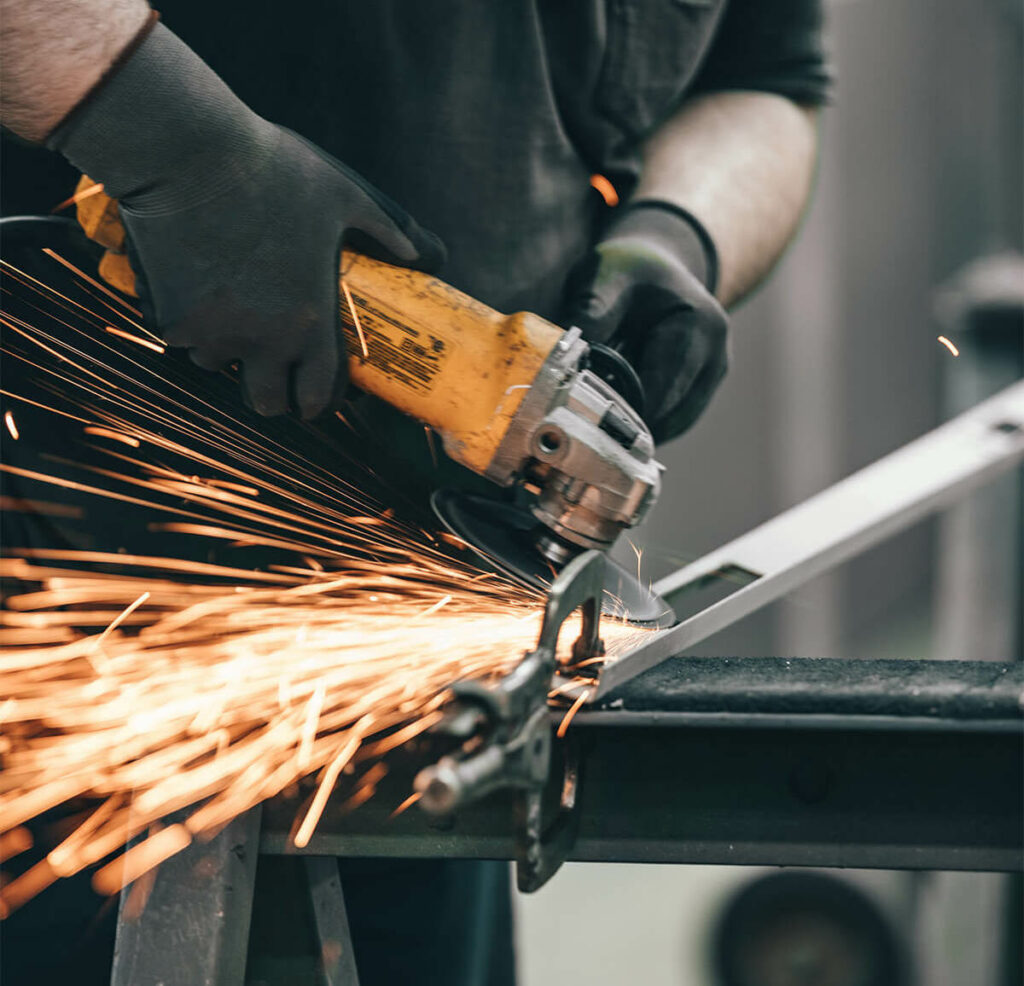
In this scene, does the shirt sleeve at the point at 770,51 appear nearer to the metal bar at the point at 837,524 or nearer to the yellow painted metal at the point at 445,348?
the metal bar at the point at 837,524

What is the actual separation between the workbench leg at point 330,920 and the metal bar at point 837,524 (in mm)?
286

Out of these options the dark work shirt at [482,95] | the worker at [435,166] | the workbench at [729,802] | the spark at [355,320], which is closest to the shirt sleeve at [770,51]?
the worker at [435,166]

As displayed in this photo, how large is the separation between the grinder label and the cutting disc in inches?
5.6

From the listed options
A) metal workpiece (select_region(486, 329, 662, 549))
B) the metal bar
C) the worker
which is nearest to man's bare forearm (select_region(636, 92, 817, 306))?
the worker

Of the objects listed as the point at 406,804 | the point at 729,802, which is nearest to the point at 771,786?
the point at 729,802

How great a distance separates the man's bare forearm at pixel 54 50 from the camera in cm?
92

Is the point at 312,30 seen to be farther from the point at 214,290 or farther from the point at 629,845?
the point at 629,845

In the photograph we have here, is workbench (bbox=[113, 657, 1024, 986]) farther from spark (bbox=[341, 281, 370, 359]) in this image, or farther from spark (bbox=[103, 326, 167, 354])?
spark (bbox=[103, 326, 167, 354])

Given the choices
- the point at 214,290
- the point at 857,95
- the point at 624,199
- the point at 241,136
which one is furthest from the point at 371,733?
the point at 857,95

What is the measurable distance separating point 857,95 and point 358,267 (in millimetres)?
4437

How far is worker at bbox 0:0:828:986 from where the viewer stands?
99 cm

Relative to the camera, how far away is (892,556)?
5.50 meters

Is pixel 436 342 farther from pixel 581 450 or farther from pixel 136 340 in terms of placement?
pixel 136 340

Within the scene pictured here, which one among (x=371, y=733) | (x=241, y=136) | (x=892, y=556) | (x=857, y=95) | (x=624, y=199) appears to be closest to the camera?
(x=371, y=733)
